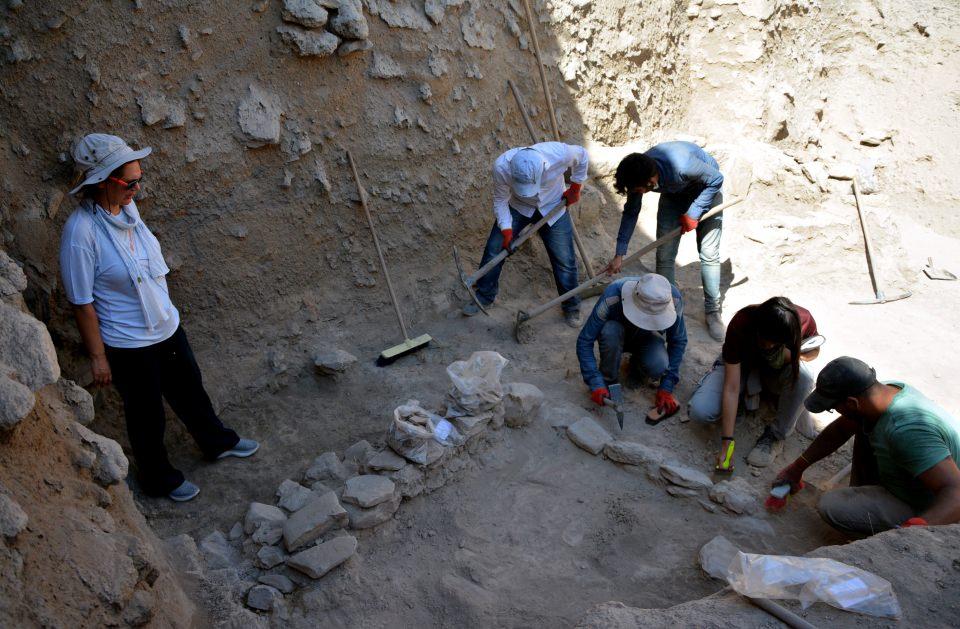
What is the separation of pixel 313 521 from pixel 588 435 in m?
1.55

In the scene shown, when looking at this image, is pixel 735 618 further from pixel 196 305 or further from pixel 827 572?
pixel 196 305

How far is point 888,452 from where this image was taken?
2865 millimetres

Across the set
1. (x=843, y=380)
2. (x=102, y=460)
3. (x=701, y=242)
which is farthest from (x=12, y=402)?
(x=701, y=242)

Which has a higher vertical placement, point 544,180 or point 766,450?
point 544,180

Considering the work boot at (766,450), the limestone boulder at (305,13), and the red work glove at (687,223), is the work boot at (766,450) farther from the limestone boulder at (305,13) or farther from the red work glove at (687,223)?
the limestone boulder at (305,13)

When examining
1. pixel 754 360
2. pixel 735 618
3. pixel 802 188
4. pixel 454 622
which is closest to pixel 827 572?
pixel 735 618

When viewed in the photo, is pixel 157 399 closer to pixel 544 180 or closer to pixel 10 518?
pixel 10 518

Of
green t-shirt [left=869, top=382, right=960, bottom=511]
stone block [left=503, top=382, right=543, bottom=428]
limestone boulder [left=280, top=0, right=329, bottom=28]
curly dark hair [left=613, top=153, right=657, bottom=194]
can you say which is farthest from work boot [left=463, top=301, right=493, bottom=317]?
green t-shirt [left=869, top=382, right=960, bottom=511]

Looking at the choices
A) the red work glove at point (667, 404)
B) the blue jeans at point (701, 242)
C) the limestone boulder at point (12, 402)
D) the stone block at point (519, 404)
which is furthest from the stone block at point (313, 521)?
the blue jeans at point (701, 242)

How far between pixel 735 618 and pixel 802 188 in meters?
5.40

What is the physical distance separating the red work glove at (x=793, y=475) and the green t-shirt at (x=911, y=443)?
0.41 m

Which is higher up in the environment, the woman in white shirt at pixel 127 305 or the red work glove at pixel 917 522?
the woman in white shirt at pixel 127 305

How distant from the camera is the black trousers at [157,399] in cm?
303

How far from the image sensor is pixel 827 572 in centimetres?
215
